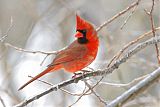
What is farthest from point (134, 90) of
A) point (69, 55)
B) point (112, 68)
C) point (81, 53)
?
point (69, 55)

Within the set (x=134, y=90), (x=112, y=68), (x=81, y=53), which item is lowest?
(x=134, y=90)

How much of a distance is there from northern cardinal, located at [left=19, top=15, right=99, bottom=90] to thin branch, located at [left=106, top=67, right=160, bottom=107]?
122cm

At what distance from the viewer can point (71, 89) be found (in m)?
6.87

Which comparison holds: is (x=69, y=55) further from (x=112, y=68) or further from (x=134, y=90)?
(x=134, y=90)

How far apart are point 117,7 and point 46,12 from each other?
1256 millimetres

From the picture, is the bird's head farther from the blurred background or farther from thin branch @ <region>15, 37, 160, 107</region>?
the blurred background

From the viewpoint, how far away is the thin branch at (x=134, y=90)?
2166 mm

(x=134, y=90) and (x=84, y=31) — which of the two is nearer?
(x=134, y=90)

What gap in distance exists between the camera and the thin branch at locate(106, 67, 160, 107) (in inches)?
85.3

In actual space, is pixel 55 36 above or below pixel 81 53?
above

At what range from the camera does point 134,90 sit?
225cm

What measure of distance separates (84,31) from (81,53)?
0.16 meters

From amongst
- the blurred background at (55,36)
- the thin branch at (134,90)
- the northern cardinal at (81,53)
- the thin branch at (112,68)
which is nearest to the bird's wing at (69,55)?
the northern cardinal at (81,53)

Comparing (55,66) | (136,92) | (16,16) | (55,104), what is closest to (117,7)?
(16,16)
